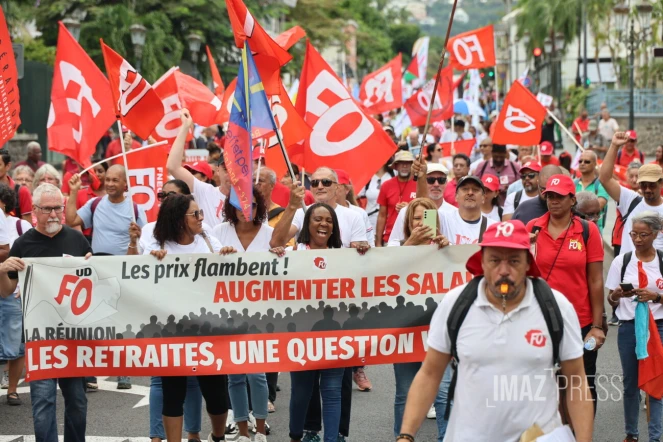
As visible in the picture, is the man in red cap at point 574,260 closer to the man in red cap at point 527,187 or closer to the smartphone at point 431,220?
the smartphone at point 431,220

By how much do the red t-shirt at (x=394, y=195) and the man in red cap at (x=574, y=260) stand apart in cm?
354

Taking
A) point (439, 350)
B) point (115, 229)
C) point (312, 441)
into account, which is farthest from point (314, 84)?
point (439, 350)

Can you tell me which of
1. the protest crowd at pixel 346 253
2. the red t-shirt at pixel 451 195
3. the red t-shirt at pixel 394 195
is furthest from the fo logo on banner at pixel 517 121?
the red t-shirt at pixel 394 195

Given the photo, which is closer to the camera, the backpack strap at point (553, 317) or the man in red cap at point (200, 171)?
the backpack strap at point (553, 317)

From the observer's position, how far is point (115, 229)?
9.12m

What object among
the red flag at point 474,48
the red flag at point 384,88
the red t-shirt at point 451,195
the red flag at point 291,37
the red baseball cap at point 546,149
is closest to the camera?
the red t-shirt at point 451,195

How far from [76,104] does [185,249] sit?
3590 mm

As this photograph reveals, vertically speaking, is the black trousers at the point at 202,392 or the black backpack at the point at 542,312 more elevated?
the black backpack at the point at 542,312

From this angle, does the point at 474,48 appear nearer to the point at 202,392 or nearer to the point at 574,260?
the point at 574,260

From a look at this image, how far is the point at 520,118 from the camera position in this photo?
13680 millimetres

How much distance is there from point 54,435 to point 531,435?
11.6 ft

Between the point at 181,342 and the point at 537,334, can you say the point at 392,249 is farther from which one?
the point at 537,334

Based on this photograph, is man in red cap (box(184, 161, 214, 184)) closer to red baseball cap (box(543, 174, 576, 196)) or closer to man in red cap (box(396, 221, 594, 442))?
red baseball cap (box(543, 174, 576, 196))

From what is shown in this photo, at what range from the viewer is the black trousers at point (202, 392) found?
21.9 ft
